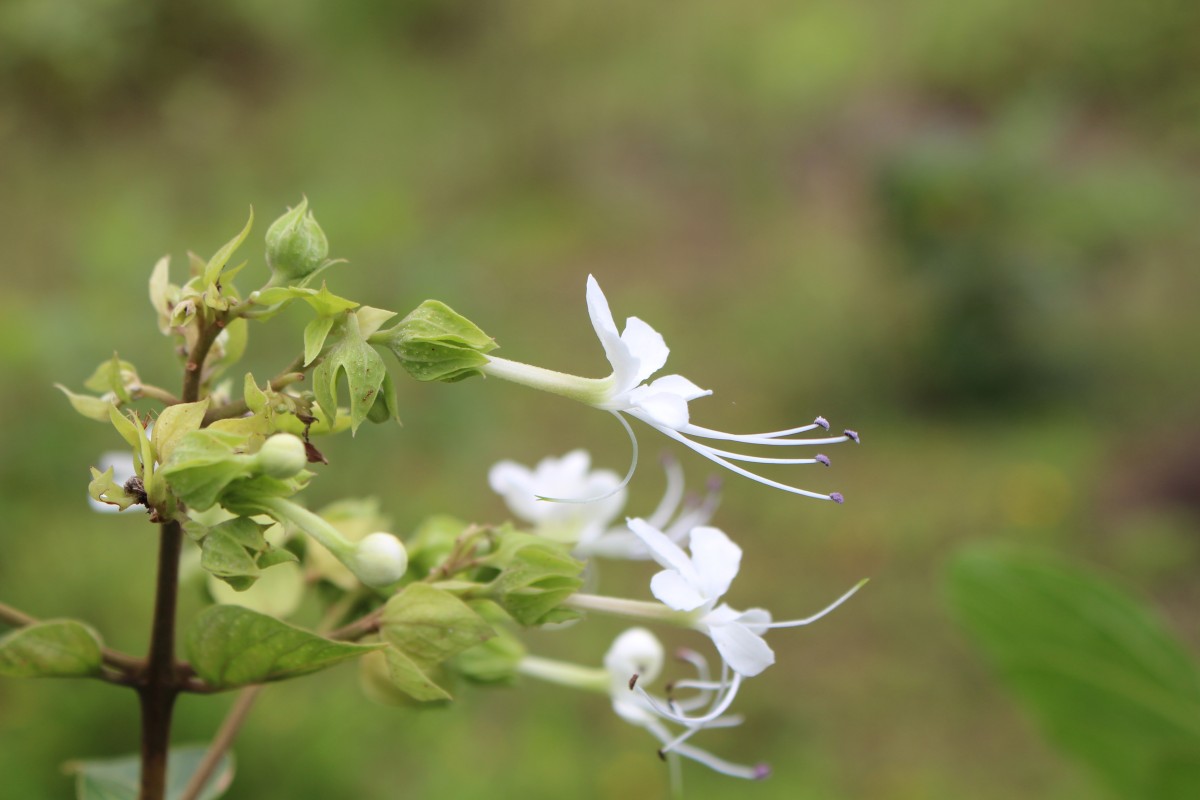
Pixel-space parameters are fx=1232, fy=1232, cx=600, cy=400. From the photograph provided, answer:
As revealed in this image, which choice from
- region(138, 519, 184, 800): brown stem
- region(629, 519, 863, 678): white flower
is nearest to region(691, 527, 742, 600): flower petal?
region(629, 519, 863, 678): white flower

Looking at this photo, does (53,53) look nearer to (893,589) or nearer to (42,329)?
(42,329)

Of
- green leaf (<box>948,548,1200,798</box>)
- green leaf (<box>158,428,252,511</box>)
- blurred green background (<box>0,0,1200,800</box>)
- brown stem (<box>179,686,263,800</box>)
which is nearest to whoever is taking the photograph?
green leaf (<box>158,428,252,511</box>)

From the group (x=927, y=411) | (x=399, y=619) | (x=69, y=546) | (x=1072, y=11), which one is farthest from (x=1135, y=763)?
(x=1072, y=11)

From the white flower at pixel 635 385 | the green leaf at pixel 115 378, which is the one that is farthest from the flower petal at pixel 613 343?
the green leaf at pixel 115 378

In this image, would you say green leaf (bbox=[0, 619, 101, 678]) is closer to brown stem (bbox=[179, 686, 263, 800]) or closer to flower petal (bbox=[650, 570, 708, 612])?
brown stem (bbox=[179, 686, 263, 800])

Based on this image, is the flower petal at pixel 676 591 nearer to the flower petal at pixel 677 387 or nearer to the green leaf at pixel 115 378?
the flower petal at pixel 677 387
